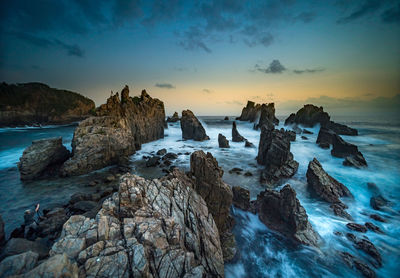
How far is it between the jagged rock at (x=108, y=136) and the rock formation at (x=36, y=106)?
75263 mm

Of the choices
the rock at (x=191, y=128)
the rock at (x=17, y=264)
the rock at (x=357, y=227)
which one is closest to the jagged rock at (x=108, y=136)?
the rock at (x=191, y=128)

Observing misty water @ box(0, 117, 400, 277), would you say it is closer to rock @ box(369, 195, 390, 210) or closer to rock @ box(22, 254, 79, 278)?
rock @ box(369, 195, 390, 210)

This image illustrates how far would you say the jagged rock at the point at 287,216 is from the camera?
919 centimetres

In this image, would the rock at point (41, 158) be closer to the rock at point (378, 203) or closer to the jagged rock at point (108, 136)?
the jagged rock at point (108, 136)

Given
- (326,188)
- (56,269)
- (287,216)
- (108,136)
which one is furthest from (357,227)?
(108,136)

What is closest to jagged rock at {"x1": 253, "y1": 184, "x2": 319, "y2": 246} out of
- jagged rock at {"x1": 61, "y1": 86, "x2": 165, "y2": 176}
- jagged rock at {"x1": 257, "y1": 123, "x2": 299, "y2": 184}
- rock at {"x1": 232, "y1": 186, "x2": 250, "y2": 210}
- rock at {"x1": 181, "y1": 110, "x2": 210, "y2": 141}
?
rock at {"x1": 232, "y1": 186, "x2": 250, "y2": 210}

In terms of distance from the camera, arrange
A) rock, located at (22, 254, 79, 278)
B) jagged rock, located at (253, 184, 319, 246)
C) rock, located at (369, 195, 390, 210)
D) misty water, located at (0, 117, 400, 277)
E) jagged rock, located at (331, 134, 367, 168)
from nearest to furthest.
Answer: rock, located at (22, 254, 79, 278) < misty water, located at (0, 117, 400, 277) < jagged rock, located at (253, 184, 319, 246) < rock, located at (369, 195, 390, 210) < jagged rock, located at (331, 134, 367, 168)

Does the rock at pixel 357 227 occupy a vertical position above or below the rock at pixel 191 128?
below

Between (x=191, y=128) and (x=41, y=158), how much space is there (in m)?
27.7

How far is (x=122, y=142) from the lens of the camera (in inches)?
902

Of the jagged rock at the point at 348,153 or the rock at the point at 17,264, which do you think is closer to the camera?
the rock at the point at 17,264

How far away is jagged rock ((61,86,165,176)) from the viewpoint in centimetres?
1781

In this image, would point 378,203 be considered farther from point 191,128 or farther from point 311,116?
point 311,116

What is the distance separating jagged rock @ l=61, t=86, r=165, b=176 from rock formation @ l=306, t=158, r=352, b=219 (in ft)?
76.4
